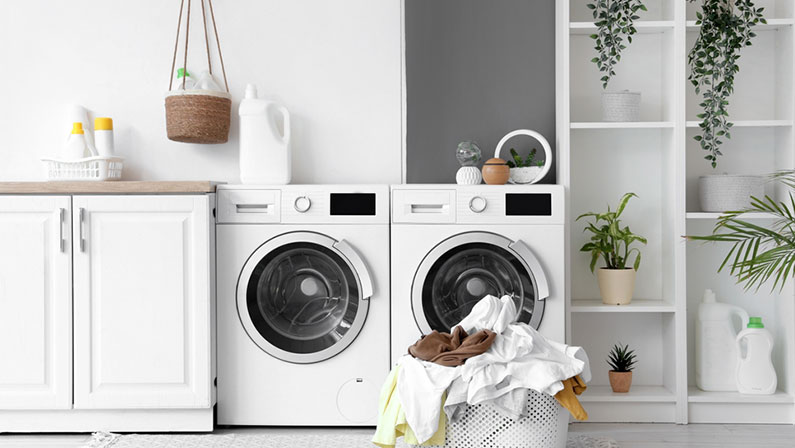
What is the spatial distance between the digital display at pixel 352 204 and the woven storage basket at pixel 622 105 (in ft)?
3.60

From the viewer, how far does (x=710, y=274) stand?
3131mm

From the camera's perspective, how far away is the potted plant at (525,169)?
9.45ft

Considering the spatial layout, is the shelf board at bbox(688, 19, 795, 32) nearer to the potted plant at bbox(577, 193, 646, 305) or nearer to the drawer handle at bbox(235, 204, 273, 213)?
the potted plant at bbox(577, 193, 646, 305)

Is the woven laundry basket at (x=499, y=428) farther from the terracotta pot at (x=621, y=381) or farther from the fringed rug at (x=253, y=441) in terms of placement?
the terracotta pot at (x=621, y=381)

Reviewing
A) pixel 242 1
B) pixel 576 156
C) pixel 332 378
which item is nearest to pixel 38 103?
pixel 242 1

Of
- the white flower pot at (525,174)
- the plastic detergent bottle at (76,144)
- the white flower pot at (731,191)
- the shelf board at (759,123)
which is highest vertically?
the shelf board at (759,123)

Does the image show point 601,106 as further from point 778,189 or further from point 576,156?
point 778,189

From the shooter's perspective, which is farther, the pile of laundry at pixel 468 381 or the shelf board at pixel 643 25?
the shelf board at pixel 643 25

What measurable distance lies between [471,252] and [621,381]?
89 cm

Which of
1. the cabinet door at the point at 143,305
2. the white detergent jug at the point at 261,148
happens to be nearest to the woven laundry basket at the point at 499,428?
the cabinet door at the point at 143,305

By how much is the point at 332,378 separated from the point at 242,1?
1.78 m

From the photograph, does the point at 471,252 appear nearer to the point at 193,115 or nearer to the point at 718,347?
the point at 718,347

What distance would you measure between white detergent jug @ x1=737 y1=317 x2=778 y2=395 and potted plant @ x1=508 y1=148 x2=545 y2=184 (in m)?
1.09

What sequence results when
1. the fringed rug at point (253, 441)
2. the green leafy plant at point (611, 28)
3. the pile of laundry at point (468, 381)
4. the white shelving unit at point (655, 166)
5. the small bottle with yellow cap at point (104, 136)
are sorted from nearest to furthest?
1. the pile of laundry at point (468, 381)
2. the fringed rug at point (253, 441)
3. the green leafy plant at point (611, 28)
4. the white shelving unit at point (655, 166)
5. the small bottle with yellow cap at point (104, 136)
